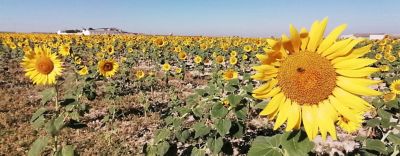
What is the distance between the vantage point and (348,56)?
1.73 meters

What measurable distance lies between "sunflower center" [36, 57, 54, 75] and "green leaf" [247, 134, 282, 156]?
8.76ft

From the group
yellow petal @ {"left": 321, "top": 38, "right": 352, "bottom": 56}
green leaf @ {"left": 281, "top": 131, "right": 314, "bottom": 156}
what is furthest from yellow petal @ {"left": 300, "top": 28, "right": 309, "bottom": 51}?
green leaf @ {"left": 281, "top": 131, "right": 314, "bottom": 156}

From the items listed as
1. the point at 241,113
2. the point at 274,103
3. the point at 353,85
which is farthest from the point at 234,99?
the point at 353,85

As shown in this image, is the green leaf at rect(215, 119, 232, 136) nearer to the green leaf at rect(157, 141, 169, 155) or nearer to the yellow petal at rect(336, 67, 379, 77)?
the green leaf at rect(157, 141, 169, 155)

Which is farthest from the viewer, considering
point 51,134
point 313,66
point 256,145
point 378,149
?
point 51,134

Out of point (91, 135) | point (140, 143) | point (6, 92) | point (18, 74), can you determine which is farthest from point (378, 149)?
point (18, 74)

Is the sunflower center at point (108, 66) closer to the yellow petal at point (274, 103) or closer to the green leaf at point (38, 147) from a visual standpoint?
the green leaf at point (38, 147)

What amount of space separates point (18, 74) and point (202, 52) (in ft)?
29.7

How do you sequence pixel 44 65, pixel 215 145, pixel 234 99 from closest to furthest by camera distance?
pixel 234 99
pixel 215 145
pixel 44 65

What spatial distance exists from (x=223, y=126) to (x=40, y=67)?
210cm

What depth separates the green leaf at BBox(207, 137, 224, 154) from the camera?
3562mm

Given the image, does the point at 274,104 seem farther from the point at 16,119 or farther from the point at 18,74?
the point at 18,74

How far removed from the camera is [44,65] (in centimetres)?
406

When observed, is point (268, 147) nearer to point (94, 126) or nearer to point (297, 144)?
point (297, 144)
